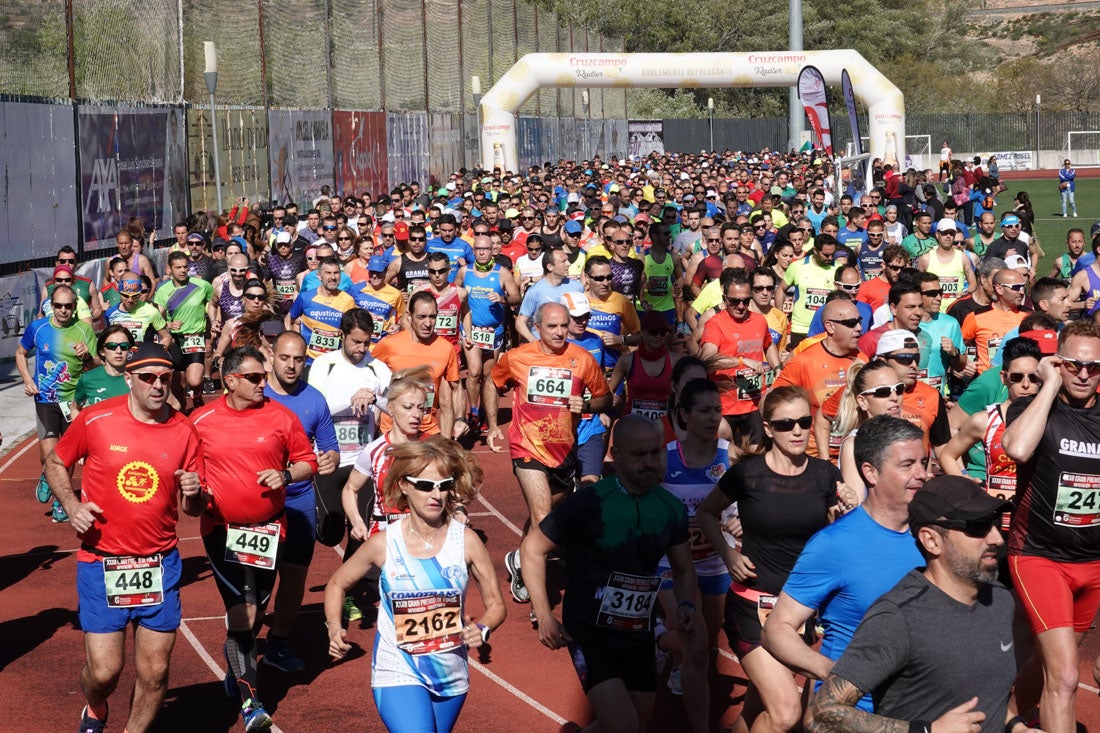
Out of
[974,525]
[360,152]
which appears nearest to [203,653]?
[974,525]

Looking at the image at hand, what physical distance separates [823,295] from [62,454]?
31.0 feet

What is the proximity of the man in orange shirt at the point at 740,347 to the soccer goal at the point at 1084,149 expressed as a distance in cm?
6720

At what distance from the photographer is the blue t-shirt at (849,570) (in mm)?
5102

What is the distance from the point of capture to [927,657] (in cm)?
406

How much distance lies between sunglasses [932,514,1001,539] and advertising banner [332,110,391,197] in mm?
32052

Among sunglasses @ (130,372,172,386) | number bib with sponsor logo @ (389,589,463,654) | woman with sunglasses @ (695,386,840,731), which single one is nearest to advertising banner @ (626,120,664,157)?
sunglasses @ (130,372,172,386)

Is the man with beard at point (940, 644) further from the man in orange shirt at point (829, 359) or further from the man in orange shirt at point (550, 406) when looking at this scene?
the man in orange shirt at point (550, 406)

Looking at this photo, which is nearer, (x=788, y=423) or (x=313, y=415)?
(x=788, y=423)

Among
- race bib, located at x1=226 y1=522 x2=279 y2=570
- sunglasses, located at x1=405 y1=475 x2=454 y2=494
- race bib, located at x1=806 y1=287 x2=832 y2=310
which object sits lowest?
race bib, located at x1=226 y1=522 x2=279 y2=570

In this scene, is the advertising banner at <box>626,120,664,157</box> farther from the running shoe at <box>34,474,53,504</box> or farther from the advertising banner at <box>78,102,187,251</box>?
the running shoe at <box>34,474,53,504</box>

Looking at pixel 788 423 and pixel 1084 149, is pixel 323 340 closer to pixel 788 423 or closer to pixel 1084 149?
pixel 788 423

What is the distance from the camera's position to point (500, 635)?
918cm

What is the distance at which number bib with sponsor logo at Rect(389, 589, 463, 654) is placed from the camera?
18.8 feet

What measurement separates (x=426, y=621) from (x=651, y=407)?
185 inches
